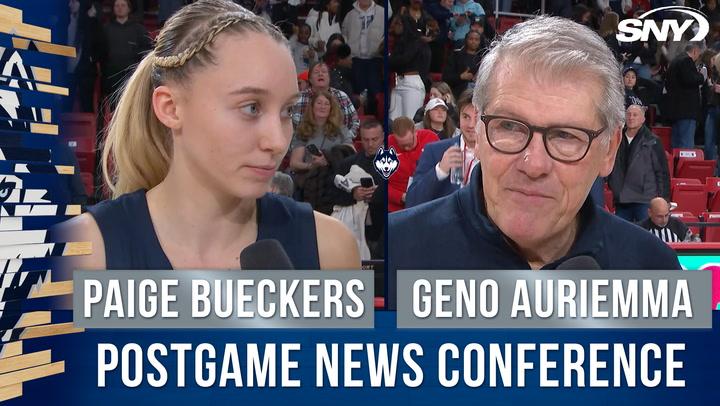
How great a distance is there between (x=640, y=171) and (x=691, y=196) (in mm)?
298

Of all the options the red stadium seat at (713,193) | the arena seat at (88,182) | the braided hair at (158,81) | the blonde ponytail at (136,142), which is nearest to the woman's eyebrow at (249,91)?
the braided hair at (158,81)

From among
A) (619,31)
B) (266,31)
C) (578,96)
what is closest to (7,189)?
(266,31)

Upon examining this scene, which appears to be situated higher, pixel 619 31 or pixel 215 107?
pixel 619 31

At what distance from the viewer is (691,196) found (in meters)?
3.77

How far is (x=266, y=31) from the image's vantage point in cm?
326

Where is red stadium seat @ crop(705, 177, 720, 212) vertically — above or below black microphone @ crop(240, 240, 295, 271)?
above

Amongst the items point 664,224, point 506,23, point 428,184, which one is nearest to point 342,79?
point 428,184

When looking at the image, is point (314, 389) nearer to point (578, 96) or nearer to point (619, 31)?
point (578, 96)

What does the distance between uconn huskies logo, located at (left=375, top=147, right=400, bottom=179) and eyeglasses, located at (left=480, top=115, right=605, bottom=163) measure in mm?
335

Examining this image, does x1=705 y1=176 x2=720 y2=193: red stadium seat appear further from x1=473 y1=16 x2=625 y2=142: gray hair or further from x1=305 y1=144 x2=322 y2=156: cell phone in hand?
x1=305 y1=144 x2=322 y2=156: cell phone in hand

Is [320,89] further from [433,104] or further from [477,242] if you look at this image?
[477,242]

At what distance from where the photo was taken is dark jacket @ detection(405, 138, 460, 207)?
11.2 feet

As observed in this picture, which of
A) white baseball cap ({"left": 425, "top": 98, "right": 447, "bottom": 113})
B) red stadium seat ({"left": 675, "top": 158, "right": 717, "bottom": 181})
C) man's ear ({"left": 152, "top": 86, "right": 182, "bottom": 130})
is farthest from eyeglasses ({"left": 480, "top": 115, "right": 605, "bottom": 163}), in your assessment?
man's ear ({"left": 152, "top": 86, "right": 182, "bottom": 130})

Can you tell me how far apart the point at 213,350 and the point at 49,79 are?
3.04 ft
